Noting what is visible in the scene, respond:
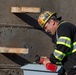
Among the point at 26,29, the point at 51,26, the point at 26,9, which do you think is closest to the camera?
the point at 51,26

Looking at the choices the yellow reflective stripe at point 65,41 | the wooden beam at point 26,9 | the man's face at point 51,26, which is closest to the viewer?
the yellow reflective stripe at point 65,41

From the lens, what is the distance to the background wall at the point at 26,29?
669 centimetres

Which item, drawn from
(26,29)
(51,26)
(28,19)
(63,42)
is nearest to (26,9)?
(28,19)

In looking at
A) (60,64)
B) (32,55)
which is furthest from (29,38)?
(60,64)

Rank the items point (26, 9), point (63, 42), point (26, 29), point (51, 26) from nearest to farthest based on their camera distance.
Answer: point (63, 42)
point (51, 26)
point (26, 9)
point (26, 29)

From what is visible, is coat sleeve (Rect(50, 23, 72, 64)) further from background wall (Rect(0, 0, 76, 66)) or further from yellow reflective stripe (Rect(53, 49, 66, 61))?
background wall (Rect(0, 0, 76, 66))

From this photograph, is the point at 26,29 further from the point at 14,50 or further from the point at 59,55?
the point at 59,55

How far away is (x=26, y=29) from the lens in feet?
22.2

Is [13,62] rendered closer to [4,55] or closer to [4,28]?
[4,55]

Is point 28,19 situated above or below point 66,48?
above

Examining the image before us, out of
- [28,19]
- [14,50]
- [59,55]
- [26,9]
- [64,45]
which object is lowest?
[14,50]

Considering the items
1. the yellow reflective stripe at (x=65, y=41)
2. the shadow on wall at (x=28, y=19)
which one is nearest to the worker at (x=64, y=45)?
the yellow reflective stripe at (x=65, y=41)

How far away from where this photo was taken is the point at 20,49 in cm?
646

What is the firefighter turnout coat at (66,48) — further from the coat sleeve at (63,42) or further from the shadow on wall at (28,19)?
the shadow on wall at (28,19)
